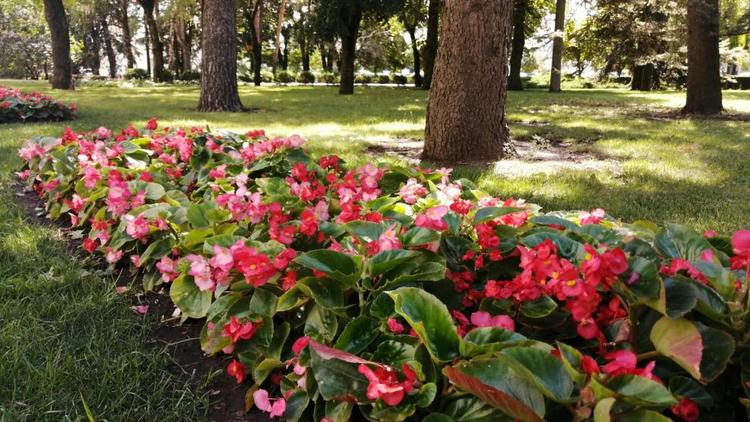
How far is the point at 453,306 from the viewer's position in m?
1.68

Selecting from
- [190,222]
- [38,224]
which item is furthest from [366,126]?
[190,222]

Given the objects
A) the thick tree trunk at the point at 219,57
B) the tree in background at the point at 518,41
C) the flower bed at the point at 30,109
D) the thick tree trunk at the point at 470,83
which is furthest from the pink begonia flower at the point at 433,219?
the tree in background at the point at 518,41

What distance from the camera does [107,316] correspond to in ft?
7.75

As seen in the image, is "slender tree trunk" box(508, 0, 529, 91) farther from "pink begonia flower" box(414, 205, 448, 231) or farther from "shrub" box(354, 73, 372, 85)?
"pink begonia flower" box(414, 205, 448, 231)

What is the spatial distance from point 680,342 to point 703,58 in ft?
38.4

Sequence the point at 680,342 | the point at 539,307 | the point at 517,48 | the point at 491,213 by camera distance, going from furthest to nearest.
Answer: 1. the point at 517,48
2. the point at 491,213
3. the point at 539,307
4. the point at 680,342

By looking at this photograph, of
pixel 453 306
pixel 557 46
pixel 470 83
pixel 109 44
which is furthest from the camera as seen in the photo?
pixel 109 44

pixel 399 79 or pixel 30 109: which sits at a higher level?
pixel 399 79

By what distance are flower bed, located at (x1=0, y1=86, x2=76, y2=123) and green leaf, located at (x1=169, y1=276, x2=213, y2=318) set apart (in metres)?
8.75

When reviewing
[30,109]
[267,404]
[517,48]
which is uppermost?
[517,48]

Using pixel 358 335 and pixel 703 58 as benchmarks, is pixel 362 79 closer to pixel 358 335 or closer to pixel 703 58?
pixel 703 58

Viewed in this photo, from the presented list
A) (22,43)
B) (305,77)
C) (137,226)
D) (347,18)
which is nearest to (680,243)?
(137,226)

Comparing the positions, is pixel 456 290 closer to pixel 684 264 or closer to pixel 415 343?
pixel 415 343

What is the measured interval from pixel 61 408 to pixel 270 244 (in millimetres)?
801
